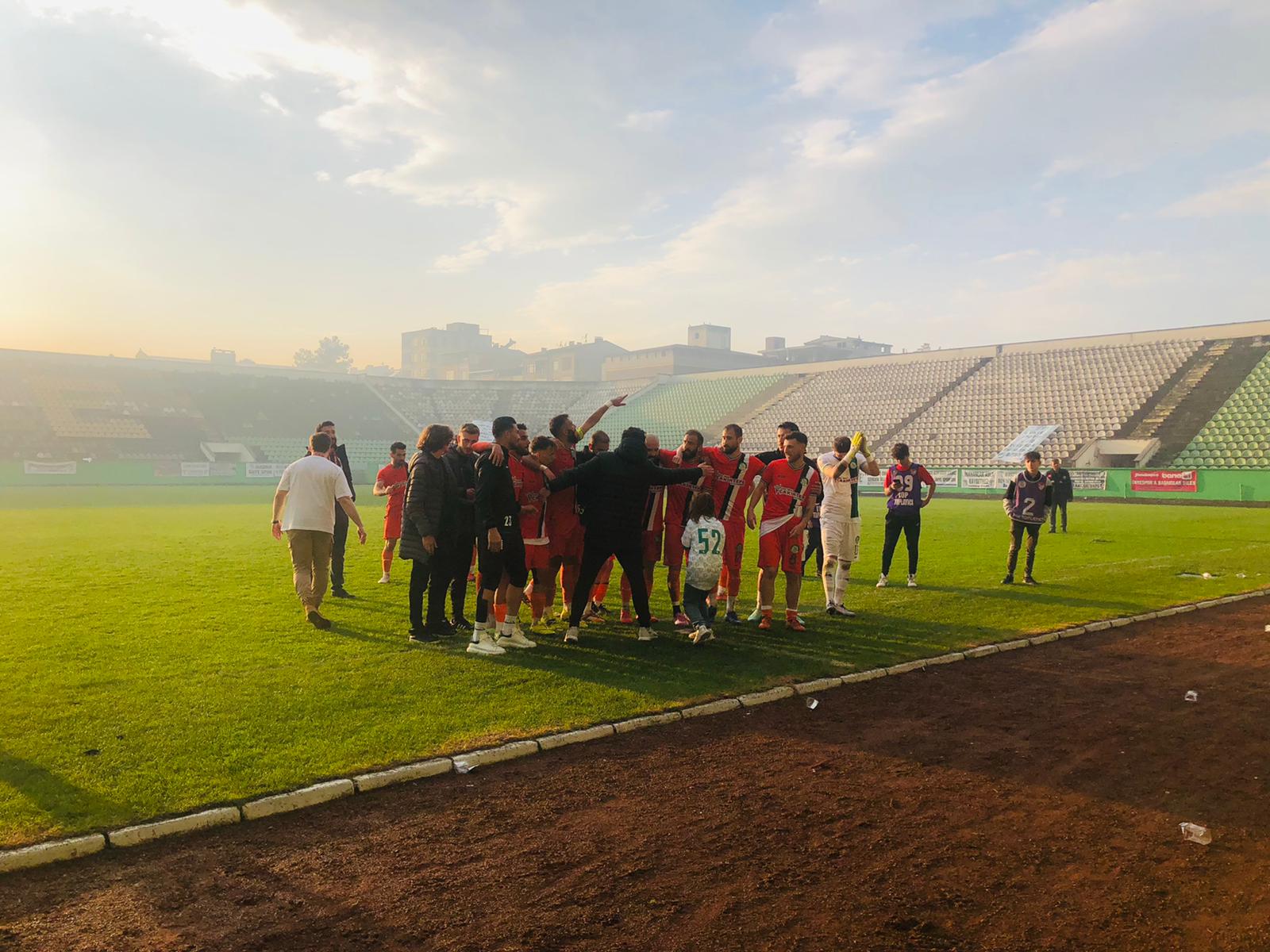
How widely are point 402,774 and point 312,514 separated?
4.51 metres

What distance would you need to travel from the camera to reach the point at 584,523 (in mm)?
8039

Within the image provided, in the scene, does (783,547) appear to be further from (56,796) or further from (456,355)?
(456,355)

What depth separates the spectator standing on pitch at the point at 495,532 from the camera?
749cm

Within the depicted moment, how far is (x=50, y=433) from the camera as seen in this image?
4831 cm

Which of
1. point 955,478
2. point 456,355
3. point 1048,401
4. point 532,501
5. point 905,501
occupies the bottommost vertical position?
point 955,478

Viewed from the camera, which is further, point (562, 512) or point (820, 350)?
point (820, 350)

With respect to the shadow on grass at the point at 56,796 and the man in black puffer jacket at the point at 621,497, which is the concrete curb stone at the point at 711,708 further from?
the shadow on grass at the point at 56,796

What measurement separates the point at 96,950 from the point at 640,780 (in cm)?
272

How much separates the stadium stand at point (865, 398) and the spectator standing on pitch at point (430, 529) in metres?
40.2

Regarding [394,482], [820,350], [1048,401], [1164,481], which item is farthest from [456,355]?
[394,482]

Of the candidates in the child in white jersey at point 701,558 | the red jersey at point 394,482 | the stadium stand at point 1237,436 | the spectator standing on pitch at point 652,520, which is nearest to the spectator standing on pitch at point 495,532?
the spectator standing on pitch at point 652,520

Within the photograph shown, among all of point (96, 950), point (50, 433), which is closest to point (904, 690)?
point (96, 950)

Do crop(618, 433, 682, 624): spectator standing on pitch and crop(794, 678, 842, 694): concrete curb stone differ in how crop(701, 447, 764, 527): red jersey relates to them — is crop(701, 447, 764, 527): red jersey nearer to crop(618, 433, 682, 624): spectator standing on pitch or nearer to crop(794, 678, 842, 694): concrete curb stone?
crop(618, 433, 682, 624): spectator standing on pitch

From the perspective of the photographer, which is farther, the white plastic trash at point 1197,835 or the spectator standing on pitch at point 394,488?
the spectator standing on pitch at point 394,488
